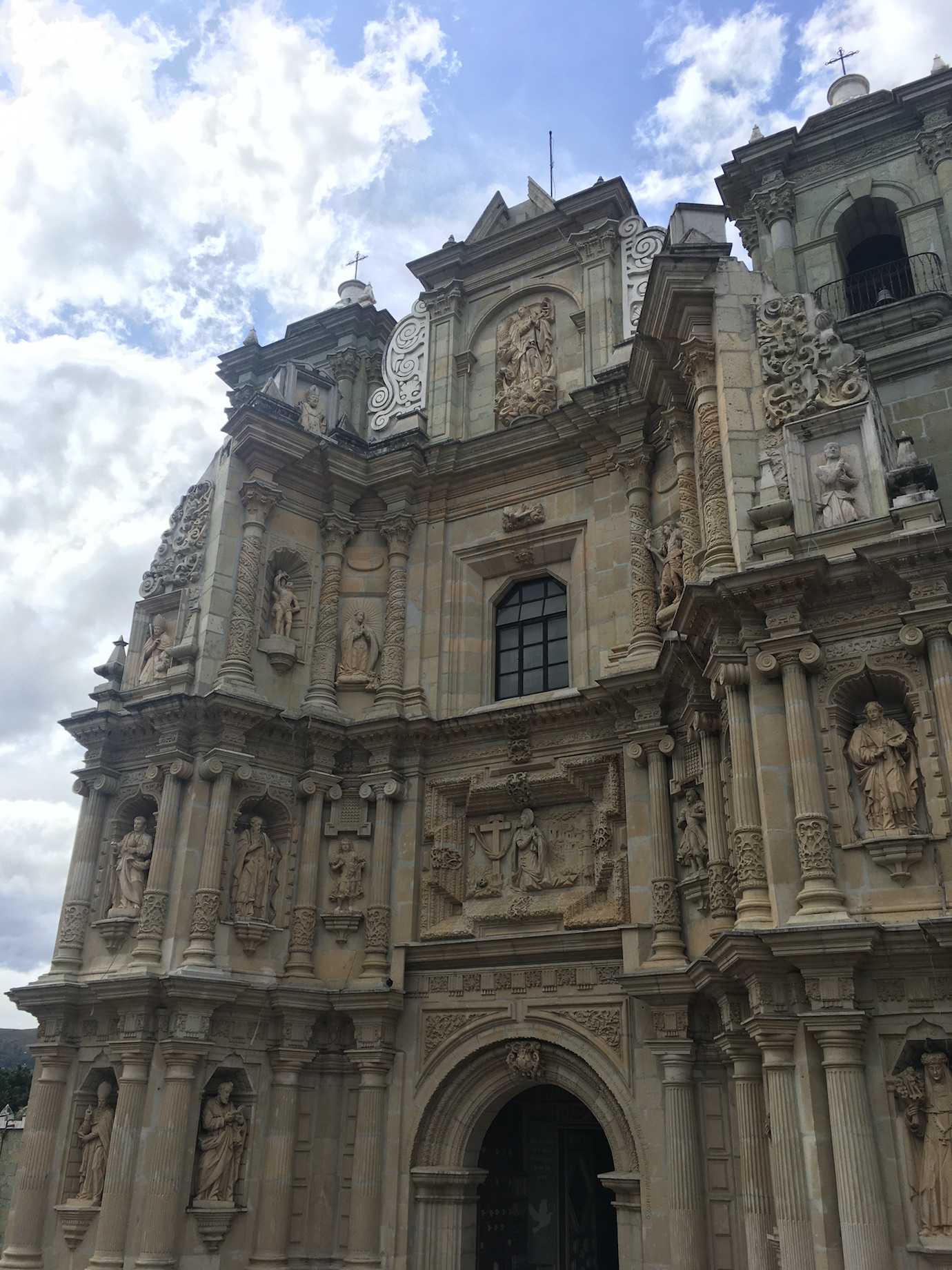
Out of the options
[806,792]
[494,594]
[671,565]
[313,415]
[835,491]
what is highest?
[313,415]

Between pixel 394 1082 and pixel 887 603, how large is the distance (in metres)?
9.65

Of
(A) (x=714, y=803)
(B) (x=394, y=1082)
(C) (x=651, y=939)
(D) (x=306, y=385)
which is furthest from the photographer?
(D) (x=306, y=385)

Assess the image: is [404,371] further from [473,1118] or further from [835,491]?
[473,1118]

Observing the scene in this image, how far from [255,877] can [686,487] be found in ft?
28.4

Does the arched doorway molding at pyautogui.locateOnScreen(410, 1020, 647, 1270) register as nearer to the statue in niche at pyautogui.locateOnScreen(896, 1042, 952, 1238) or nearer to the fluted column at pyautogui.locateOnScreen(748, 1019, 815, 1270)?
the fluted column at pyautogui.locateOnScreen(748, 1019, 815, 1270)

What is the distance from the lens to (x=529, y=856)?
16.1 meters

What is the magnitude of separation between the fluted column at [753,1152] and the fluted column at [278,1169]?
6487 mm

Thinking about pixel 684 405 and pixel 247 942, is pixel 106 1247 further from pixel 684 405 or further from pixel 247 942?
pixel 684 405

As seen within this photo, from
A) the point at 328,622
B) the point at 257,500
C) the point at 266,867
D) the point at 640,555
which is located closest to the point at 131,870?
the point at 266,867

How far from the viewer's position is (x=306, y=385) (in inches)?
821

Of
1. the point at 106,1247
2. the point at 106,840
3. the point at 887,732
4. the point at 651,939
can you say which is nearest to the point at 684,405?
the point at 887,732

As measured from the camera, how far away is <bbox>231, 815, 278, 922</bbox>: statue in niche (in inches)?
633

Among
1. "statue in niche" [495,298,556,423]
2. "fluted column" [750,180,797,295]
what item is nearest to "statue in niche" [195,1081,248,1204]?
"statue in niche" [495,298,556,423]

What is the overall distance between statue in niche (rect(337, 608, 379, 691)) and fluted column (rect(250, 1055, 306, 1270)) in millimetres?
6015
